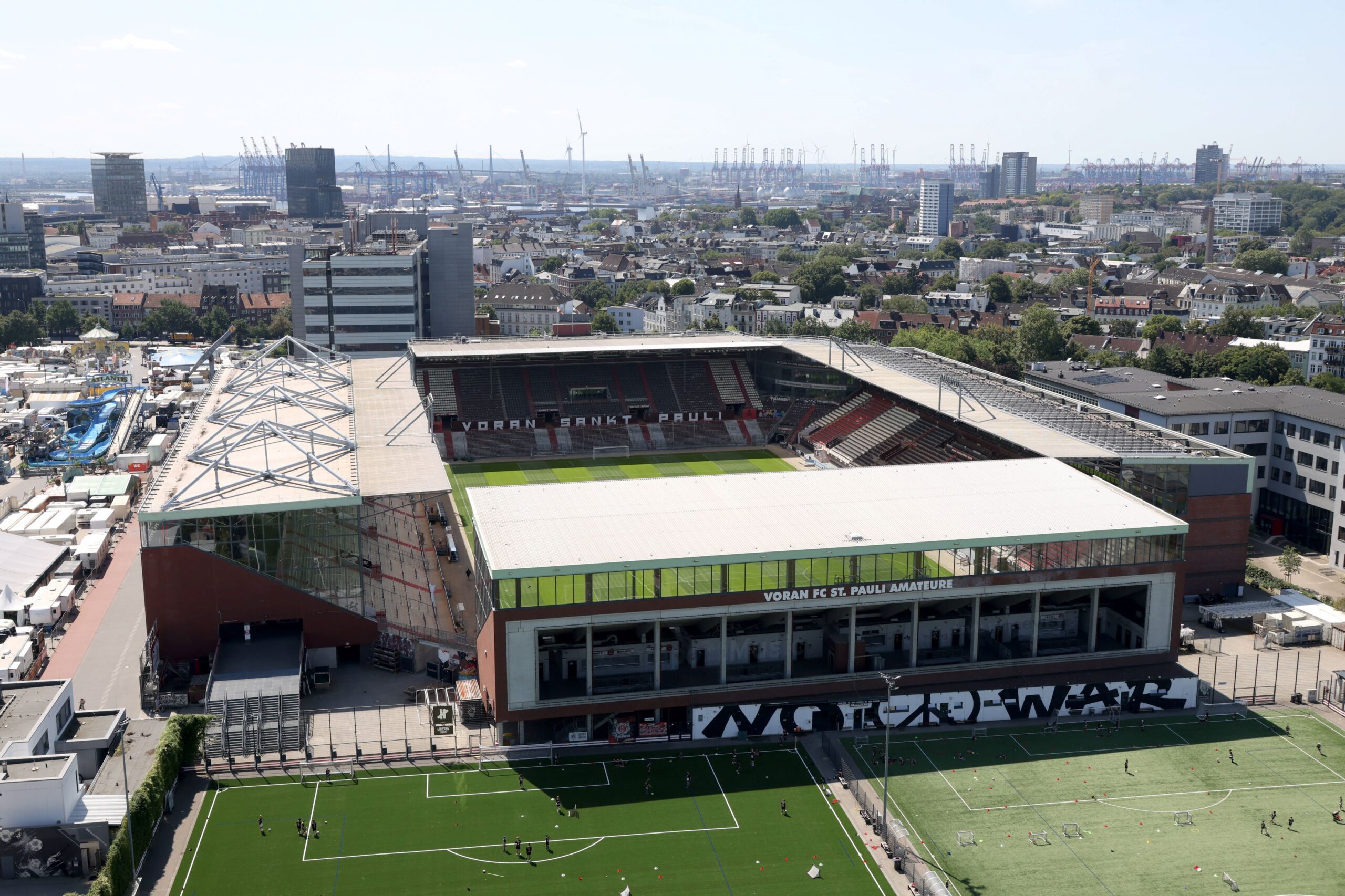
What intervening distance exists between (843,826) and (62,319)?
6628 inches

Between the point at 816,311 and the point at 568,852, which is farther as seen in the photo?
the point at 816,311

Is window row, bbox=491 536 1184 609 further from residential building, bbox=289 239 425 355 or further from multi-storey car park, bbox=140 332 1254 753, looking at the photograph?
residential building, bbox=289 239 425 355

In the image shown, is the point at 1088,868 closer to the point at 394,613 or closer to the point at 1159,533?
the point at 1159,533

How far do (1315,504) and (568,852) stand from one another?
184ft

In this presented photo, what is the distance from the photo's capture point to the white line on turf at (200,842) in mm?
39531

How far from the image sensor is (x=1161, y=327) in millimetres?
153125

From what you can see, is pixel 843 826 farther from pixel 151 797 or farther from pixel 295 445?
pixel 295 445

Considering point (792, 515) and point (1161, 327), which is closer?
point (792, 515)

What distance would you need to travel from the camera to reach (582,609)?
49.0 metres

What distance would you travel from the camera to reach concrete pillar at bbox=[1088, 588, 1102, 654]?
5459 cm

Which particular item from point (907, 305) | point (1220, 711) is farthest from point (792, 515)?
point (907, 305)

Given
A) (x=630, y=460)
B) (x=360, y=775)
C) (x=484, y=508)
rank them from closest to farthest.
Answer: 1. (x=360, y=775)
2. (x=484, y=508)
3. (x=630, y=460)

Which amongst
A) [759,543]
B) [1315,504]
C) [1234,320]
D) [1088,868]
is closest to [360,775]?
[759,543]

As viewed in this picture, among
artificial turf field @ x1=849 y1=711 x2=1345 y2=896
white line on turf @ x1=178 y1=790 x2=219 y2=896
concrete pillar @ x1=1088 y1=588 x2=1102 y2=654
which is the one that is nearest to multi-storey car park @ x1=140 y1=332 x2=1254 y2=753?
concrete pillar @ x1=1088 y1=588 x2=1102 y2=654
